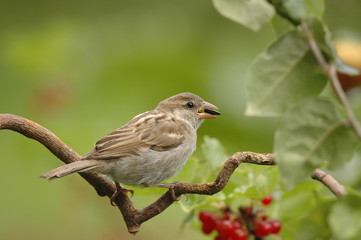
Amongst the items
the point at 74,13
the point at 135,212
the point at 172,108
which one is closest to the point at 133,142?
the point at 172,108

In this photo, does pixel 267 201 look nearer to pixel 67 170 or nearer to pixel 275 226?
pixel 275 226

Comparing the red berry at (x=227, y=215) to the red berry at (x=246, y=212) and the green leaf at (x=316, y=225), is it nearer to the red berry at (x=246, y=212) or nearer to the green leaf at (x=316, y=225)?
the red berry at (x=246, y=212)

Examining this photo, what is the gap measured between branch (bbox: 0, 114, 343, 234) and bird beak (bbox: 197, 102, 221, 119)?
1.52 metres

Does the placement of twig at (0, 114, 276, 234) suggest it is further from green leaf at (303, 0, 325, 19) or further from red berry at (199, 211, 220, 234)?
red berry at (199, 211, 220, 234)

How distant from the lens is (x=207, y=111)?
317 cm

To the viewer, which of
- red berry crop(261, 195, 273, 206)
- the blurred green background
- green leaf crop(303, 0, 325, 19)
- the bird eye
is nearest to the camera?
green leaf crop(303, 0, 325, 19)

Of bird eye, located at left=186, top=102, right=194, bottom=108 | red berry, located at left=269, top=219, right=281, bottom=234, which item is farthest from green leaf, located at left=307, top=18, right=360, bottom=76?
bird eye, located at left=186, top=102, right=194, bottom=108

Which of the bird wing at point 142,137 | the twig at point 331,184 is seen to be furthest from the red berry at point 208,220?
the twig at point 331,184

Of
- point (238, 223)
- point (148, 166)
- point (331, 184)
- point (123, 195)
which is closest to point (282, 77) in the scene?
point (331, 184)

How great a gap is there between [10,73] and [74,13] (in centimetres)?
76

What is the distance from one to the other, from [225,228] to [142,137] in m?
0.90

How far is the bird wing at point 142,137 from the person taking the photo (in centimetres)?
239

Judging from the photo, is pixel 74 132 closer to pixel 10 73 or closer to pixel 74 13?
pixel 10 73

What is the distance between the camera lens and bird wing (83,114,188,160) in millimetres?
2389
